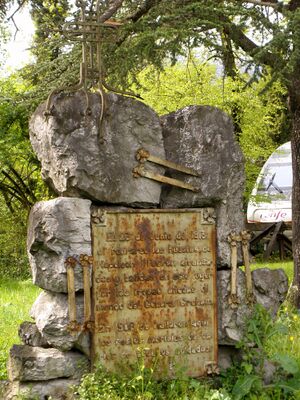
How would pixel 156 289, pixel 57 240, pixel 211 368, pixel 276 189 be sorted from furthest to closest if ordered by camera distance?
pixel 276 189
pixel 211 368
pixel 156 289
pixel 57 240

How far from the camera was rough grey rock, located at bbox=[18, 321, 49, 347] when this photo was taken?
5.13 meters

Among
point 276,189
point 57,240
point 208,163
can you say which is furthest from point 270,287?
point 276,189

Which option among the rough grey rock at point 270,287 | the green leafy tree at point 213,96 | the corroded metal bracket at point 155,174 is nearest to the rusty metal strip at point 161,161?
the corroded metal bracket at point 155,174

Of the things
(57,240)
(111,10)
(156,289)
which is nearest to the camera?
(57,240)

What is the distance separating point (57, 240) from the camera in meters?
4.85

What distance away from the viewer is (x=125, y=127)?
5.14 metres

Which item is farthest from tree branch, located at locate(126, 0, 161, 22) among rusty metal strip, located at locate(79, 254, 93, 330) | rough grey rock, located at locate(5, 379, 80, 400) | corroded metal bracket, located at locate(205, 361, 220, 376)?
rough grey rock, located at locate(5, 379, 80, 400)

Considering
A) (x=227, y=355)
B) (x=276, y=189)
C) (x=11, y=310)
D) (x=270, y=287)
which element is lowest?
(x=227, y=355)

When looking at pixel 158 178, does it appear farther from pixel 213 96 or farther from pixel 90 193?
pixel 213 96

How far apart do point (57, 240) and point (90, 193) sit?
414 mm

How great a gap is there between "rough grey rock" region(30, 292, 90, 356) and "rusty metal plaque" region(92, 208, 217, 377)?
0.33 feet

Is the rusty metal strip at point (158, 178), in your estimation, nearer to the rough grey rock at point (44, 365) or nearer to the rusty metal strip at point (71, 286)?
the rusty metal strip at point (71, 286)

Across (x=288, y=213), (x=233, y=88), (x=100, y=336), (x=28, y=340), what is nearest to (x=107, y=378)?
(x=100, y=336)

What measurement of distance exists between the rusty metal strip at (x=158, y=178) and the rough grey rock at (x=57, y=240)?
473 millimetres
